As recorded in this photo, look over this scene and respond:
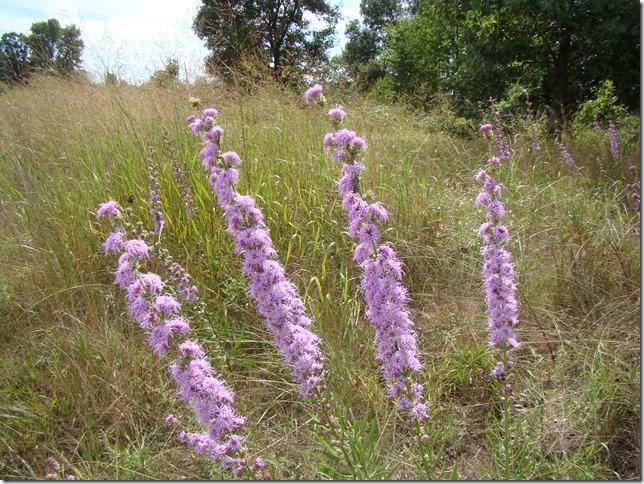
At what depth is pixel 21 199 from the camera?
438 cm

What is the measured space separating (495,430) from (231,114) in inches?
172

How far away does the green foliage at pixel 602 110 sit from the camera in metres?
7.20

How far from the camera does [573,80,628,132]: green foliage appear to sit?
23.6 feet

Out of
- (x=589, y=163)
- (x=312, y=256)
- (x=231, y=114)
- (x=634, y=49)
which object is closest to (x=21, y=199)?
(x=231, y=114)

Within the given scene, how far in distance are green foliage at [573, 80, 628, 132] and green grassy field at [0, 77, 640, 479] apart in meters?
2.41

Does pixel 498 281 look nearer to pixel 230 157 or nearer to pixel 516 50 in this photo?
pixel 230 157

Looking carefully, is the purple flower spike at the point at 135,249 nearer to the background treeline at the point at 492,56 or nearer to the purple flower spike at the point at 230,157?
the purple flower spike at the point at 230,157

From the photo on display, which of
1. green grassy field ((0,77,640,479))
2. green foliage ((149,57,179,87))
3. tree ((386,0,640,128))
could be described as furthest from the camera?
tree ((386,0,640,128))

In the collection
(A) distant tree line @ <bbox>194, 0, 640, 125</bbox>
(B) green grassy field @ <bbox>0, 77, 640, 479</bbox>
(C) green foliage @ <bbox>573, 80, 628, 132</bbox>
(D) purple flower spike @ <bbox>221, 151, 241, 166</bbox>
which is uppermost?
(A) distant tree line @ <bbox>194, 0, 640, 125</bbox>

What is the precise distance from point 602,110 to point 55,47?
25.5 ft

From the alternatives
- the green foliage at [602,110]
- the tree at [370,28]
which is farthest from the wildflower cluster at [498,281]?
the tree at [370,28]

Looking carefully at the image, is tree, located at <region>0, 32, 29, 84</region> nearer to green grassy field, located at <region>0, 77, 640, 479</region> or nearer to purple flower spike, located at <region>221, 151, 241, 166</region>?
green grassy field, located at <region>0, 77, 640, 479</region>

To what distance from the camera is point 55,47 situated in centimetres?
606

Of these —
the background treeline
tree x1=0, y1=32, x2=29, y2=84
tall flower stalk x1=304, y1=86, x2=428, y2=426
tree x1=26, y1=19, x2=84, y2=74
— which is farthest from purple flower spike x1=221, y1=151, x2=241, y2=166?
tree x1=0, y1=32, x2=29, y2=84
